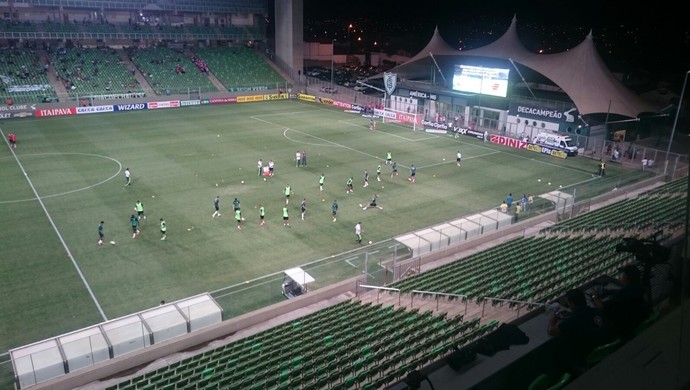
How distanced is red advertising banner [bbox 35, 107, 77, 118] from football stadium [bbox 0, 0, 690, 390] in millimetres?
369

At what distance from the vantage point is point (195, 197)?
105 ft

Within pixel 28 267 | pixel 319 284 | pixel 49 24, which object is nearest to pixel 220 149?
pixel 28 267

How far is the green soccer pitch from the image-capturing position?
21391 mm

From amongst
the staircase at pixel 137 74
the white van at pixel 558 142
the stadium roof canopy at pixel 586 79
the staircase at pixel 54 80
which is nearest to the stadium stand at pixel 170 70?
the staircase at pixel 137 74

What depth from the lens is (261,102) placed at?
72375mm

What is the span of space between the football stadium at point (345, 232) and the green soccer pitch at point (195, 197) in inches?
6.9

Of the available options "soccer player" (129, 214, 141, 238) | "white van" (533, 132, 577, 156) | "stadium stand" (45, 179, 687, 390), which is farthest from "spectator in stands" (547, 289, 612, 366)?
"white van" (533, 132, 577, 156)

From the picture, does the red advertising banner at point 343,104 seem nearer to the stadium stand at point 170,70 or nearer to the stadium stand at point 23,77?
the stadium stand at point 170,70

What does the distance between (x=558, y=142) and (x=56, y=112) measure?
52654mm

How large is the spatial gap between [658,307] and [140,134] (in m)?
49.1

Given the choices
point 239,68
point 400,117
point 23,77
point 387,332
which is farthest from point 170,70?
point 387,332

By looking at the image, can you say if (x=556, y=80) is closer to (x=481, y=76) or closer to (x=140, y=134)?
(x=481, y=76)

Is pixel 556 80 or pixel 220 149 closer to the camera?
pixel 220 149

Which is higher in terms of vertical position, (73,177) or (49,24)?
(49,24)
